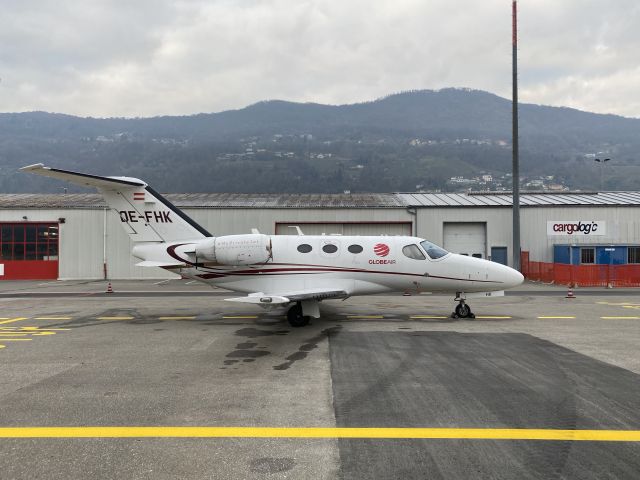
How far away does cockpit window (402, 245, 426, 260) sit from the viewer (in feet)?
50.7

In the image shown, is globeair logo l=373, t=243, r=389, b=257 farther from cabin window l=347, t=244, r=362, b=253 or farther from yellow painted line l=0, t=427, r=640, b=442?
yellow painted line l=0, t=427, r=640, b=442

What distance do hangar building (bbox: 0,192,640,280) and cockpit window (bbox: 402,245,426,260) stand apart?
680 inches

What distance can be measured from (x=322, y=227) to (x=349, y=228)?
2.00m

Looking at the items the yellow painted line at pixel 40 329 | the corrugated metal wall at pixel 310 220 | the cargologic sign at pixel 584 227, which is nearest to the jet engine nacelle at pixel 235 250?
the yellow painted line at pixel 40 329

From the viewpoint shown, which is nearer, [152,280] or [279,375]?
[279,375]

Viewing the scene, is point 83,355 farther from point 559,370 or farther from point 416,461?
point 559,370

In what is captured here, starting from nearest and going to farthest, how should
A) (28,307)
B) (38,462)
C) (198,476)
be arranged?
(198,476) → (38,462) → (28,307)

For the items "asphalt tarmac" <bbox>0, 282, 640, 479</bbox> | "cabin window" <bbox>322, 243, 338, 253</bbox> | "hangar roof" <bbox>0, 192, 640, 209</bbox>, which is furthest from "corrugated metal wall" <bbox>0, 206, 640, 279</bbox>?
"asphalt tarmac" <bbox>0, 282, 640, 479</bbox>

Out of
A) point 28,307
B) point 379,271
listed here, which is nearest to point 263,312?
point 379,271

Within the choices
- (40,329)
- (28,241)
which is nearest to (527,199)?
(40,329)

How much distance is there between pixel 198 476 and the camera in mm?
4781

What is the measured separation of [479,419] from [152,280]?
2961 centimetres

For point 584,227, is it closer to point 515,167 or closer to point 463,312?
point 515,167

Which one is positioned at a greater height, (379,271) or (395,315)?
(379,271)
